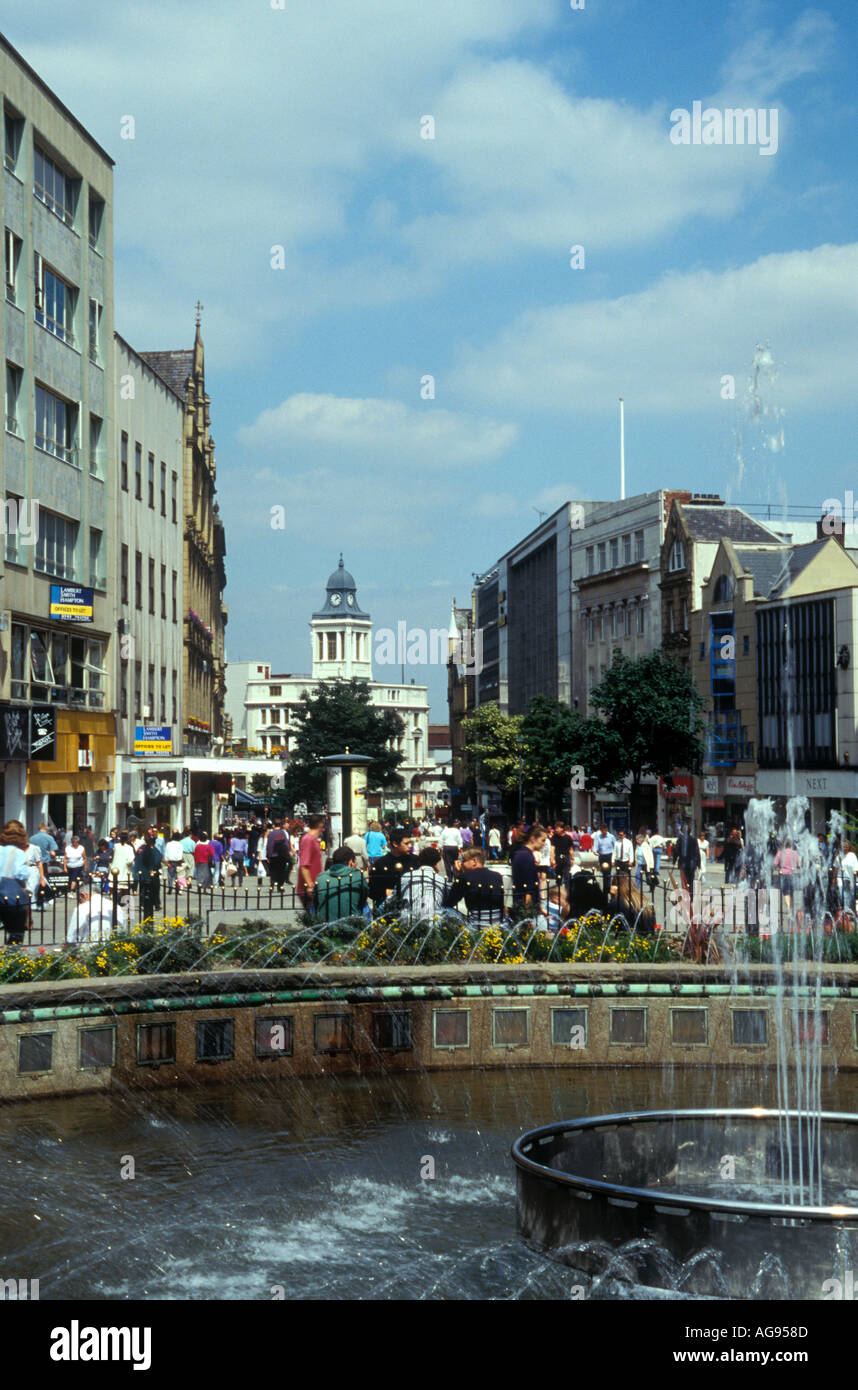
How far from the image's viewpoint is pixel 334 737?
→ 303 feet

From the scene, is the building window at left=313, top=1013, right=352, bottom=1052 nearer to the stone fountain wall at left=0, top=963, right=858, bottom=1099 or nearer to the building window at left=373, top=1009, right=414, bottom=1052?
the stone fountain wall at left=0, top=963, right=858, bottom=1099

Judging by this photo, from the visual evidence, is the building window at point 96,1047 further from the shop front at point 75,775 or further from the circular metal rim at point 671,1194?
the shop front at point 75,775

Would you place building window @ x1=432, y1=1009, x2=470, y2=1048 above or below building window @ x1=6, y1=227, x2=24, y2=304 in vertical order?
below

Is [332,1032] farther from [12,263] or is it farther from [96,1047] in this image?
[12,263]

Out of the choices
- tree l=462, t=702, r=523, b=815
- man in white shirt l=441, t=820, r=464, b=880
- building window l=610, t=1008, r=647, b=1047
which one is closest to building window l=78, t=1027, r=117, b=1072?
building window l=610, t=1008, r=647, b=1047

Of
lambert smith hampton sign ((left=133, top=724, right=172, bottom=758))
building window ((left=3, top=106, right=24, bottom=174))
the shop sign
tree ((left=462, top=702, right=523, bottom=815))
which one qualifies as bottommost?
the shop sign

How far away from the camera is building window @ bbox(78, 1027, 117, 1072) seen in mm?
12227

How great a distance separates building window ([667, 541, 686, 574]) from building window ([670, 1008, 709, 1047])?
65383mm

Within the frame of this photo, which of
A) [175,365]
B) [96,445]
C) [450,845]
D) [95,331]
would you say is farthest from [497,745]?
[450,845]

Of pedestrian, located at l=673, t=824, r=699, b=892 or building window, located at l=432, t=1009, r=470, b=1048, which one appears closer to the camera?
building window, located at l=432, t=1009, r=470, b=1048

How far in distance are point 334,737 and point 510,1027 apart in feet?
259

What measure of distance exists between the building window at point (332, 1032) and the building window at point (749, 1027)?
329 cm

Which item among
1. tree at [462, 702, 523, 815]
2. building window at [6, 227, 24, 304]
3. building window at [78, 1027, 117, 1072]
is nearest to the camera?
building window at [78, 1027, 117, 1072]
